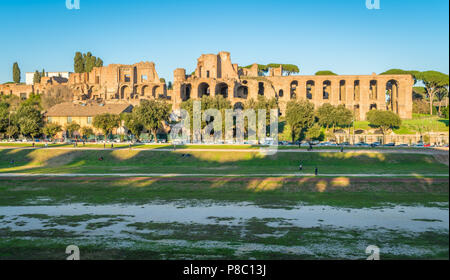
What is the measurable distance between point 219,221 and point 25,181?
18587 mm

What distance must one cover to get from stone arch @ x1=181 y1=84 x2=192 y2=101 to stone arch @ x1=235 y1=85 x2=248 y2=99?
→ 35.8 ft

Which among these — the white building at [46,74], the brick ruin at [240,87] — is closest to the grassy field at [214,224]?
the brick ruin at [240,87]

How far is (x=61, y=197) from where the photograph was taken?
23812 mm

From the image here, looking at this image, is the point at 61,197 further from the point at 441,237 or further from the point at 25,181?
the point at 441,237

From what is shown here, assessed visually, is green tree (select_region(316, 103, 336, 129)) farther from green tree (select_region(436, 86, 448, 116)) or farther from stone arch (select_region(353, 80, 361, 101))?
green tree (select_region(436, 86, 448, 116))

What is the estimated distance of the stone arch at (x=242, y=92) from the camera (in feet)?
307

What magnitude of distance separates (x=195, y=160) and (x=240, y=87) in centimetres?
5370

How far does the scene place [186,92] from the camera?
93.5 m

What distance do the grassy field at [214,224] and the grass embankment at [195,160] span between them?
469 inches

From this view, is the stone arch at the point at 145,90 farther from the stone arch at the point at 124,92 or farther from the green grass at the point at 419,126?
the green grass at the point at 419,126

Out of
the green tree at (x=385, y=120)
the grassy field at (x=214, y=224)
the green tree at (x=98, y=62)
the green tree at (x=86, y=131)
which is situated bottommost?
the grassy field at (x=214, y=224)

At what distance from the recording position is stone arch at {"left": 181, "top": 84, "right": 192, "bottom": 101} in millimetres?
88975

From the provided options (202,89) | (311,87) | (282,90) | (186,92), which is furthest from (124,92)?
(311,87)
